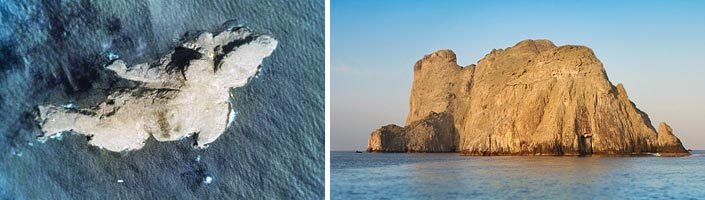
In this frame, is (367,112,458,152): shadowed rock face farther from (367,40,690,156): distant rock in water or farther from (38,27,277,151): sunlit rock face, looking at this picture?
(38,27,277,151): sunlit rock face

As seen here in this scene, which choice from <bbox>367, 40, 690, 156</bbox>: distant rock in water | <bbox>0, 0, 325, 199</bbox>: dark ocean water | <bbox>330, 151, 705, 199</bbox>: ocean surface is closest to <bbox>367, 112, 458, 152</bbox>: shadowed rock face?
<bbox>367, 40, 690, 156</bbox>: distant rock in water

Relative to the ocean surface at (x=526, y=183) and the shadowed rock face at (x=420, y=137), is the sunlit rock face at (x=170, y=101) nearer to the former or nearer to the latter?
the ocean surface at (x=526, y=183)

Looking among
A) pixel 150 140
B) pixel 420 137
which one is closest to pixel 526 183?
pixel 150 140

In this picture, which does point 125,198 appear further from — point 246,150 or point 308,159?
point 308,159

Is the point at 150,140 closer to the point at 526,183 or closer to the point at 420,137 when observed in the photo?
the point at 526,183

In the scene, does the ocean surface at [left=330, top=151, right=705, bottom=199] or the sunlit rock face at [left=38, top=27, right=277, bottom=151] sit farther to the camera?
the ocean surface at [left=330, top=151, right=705, bottom=199]

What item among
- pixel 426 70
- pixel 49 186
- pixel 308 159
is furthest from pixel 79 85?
pixel 426 70
